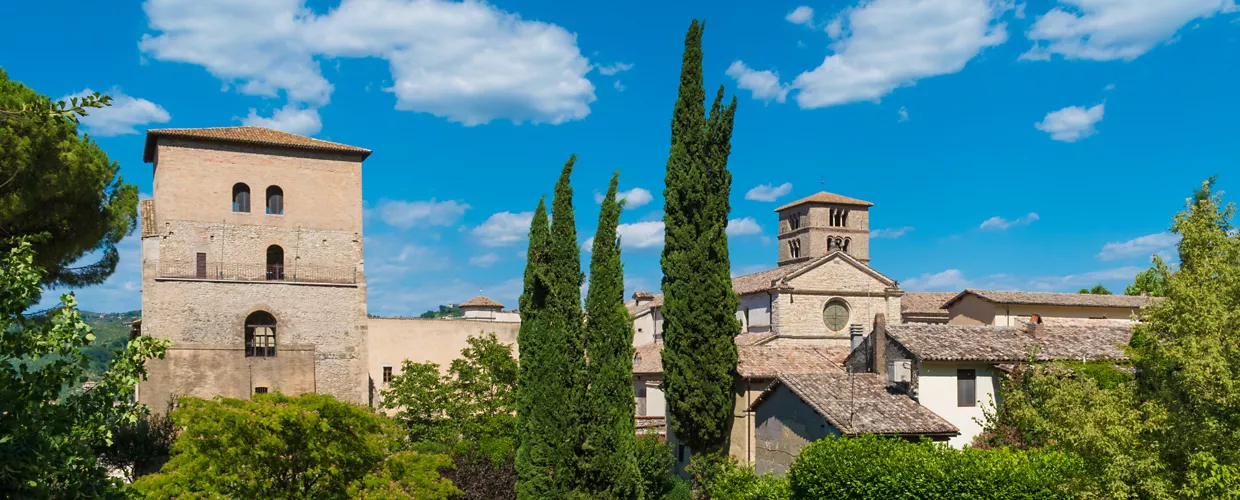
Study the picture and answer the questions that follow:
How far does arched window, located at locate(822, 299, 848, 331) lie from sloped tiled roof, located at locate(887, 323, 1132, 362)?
522 inches

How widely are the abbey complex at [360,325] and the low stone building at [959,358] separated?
0.06 meters

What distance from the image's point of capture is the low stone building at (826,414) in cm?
2358

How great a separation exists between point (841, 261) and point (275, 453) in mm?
33178

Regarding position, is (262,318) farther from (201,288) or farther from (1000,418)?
(1000,418)

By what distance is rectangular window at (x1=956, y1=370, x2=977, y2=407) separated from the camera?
26.0 m

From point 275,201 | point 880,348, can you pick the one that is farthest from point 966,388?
point 275,201

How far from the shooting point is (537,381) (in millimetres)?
21609

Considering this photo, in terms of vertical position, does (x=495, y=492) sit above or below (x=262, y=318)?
below

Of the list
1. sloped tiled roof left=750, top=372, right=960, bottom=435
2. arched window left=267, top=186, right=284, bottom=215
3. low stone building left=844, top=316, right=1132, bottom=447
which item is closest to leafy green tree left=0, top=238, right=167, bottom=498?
sloped tiled roof left=750, top=372, right=960, bottom=435

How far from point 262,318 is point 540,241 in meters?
16.8

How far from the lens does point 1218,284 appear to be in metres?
9.69

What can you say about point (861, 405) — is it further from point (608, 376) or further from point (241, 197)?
point (241, 197)

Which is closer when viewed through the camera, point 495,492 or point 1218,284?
point 1218,284

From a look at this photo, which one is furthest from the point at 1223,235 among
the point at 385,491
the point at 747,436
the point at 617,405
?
the point at 747,436
